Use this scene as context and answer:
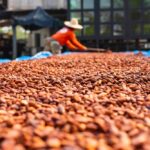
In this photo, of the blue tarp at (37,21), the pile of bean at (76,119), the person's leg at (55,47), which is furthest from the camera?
the blue tarp at (37,21)

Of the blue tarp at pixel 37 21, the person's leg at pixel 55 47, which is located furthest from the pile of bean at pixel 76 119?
the blue tarp at pixel 37 21

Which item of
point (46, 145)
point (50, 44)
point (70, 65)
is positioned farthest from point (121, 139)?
point (50, 44)

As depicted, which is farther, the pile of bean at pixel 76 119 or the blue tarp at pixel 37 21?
the blue tarp at pixel 37 21

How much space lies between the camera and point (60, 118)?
2.23 m

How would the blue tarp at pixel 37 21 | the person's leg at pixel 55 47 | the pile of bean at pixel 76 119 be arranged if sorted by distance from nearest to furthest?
the pile of bean at pixel 76 119
the person's leg at pixel 55 47
the blue tarp at pixel 37 21

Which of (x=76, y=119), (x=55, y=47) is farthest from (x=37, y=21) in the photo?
(x=76, y=119)

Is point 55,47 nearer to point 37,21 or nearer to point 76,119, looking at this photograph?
point 37,21

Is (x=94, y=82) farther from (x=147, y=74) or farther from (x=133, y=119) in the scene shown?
(x=133, y=119)

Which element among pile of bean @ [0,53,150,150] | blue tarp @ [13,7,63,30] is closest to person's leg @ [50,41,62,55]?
blue tarp @ [13,7,63,30]

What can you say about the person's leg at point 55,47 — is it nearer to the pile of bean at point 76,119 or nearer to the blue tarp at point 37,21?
the blue tarp at point 37,21

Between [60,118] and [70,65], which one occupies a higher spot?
[60,118]

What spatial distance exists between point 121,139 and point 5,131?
0.55 metres

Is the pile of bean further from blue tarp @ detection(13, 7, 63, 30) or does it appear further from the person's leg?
blue tarp @ detection(13, 7, 63, 30)

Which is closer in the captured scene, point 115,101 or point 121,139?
point 121,139
